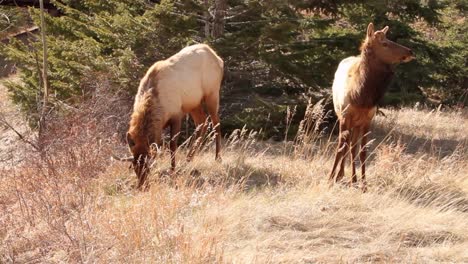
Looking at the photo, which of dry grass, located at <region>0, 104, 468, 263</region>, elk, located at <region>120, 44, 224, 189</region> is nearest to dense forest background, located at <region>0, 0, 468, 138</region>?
elk, located at <region>120, 44, 224, 189</region>

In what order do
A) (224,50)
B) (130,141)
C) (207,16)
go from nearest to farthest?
(130,141) → (224,50) → (207,16)

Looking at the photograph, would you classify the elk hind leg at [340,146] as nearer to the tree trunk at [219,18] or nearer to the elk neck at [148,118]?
the elk neck at [148,118]

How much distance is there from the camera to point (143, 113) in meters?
7.29

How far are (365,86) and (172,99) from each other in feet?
8.66

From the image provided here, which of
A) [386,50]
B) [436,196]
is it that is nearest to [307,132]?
[386,50]

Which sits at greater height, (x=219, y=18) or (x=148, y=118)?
(x=219, y=18)

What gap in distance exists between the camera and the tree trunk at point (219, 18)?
10039mm

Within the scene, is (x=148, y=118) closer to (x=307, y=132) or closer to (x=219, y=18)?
(x=307, y=132)

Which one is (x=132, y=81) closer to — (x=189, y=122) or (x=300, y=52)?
(x=189, y=122)

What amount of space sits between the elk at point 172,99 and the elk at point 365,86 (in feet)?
5.47

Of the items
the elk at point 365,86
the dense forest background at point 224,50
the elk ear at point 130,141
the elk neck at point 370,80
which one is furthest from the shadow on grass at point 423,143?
the elk ear at point 130,141

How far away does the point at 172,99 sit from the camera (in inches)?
311

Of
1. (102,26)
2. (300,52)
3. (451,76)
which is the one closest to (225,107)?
(300,52)

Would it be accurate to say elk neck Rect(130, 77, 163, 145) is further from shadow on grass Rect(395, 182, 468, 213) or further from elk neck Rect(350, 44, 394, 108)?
shadow on grass Rect(395, 182, 468, 213)
